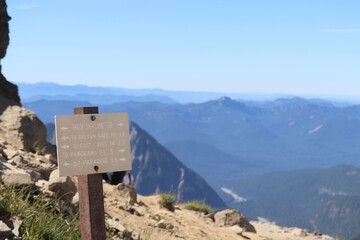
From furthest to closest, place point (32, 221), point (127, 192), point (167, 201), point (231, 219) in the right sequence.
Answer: point (231, 219) → point (167, 201) → point (127, 192) → point (32, 221)

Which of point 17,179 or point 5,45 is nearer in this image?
point 17,179

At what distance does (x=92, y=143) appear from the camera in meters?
8.25

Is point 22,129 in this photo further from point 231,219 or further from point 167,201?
point 231,219

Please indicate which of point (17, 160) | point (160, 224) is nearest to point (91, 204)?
point (17, 160)

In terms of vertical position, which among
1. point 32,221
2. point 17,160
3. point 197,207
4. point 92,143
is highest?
point 92,143

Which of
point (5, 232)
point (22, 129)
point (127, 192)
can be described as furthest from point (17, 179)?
point (22, 129)

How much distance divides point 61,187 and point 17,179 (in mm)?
2174

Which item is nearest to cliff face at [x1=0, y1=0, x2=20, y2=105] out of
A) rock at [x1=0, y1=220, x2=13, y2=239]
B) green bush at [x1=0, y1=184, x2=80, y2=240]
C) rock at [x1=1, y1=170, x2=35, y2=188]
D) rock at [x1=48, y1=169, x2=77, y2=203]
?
rock at [x1=48, y1=169, x2=77, y2=203]

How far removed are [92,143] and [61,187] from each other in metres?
6.01

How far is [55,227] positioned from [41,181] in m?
4.20

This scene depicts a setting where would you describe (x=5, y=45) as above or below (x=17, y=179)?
above

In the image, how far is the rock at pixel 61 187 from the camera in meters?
13.6

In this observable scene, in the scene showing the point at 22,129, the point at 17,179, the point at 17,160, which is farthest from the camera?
the point at 22,129

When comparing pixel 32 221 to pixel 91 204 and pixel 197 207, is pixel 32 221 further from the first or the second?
pixel 197 207
